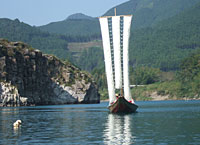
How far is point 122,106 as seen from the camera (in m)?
86.9

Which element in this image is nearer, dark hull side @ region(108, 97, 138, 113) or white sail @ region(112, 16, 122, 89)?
dark hull side @ region(108, 97, 138, 113)

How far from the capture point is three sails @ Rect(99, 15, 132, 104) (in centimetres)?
8612

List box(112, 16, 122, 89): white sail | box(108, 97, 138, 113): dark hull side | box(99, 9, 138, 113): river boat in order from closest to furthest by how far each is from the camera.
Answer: box(108, 97, 138, 113): dark hull side < box(112, 16, 122, 89): white sail < box(99, 9, 138, 113): river boat

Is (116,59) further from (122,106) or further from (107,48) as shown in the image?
(122,106)

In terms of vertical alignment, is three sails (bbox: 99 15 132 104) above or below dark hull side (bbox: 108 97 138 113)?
above

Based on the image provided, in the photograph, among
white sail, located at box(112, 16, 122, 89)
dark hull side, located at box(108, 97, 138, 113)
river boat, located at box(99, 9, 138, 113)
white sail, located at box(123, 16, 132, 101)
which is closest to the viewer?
dark hull side, located at box(108, 97, 138, 113)

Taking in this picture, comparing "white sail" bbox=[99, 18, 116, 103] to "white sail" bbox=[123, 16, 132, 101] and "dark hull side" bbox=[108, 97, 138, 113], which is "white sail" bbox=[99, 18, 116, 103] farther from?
"dark hull side" bbox=[108, 97, 138, 113]

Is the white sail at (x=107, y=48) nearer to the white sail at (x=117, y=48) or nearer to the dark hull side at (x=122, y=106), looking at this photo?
the white sail at (x=117, y=48)

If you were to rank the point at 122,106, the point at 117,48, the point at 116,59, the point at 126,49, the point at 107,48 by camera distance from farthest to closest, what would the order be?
the point at 126,49 → the point at 122,106 → the point at 116,59 → the point at 107,48 → the point at 117,48

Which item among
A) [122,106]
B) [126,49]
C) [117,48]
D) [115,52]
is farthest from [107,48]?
[122,106]

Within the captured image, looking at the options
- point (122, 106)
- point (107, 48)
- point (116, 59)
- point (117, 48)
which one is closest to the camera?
point (117, 48)

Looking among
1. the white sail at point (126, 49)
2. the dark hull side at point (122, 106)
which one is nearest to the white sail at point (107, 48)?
the white sail at point (126, 49)

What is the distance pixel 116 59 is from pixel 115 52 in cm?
138

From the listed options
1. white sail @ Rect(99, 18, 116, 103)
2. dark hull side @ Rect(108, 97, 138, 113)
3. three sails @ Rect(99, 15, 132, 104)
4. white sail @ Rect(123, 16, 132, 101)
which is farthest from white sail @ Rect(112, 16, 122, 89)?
dark hull side @ Rect(108, 97, 138, 113)
